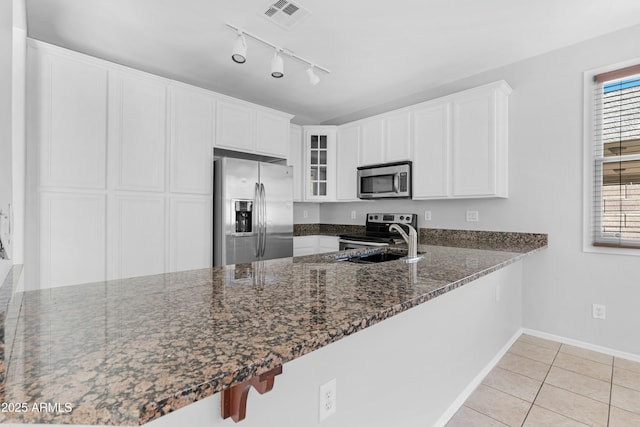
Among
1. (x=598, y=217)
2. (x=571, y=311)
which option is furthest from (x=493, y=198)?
Result: (x=571, y=311)

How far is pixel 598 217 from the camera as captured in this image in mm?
2654

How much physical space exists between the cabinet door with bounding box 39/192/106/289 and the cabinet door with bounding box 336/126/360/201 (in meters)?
2.66

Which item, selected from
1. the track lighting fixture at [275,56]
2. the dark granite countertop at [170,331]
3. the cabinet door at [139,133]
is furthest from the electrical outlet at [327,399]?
the cabinet door at [139,133]

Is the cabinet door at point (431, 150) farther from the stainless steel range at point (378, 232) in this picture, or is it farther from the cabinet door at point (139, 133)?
the cabinet door at point (139, 133)

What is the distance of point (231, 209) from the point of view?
3.19 metres

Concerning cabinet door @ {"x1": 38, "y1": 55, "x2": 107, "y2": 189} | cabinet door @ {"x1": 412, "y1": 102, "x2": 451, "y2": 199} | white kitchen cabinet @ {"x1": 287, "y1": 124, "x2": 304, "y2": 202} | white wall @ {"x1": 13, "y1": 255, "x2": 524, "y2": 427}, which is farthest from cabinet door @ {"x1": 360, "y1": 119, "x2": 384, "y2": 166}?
cabinet door @ {"x1": 38, "y1": 55, "x2": 107, "y2": 189}

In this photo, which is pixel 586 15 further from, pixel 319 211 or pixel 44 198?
pixel 44 198

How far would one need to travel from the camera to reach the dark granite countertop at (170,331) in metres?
0.46

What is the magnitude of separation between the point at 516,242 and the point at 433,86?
185 centimetres

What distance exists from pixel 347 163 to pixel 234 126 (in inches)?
59.9

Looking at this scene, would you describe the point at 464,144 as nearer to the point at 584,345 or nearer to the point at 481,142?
the point at 481,142

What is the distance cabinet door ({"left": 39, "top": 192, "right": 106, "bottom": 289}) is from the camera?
7.72ft

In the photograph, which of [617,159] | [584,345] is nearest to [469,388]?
[584,345]

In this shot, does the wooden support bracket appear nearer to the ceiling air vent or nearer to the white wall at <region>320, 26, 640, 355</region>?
the ceiling air vent
